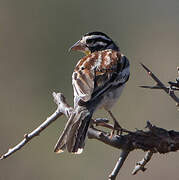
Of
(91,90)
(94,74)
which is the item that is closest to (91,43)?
(94,74)

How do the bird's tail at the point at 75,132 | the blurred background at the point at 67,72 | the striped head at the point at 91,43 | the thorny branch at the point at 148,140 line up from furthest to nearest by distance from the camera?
1. the blurred background at the point at 67,72
2. the striped head at the point at 91,43
3. the bird's tail at the point at 75,132
4. the thorny branch at the point at 148,140

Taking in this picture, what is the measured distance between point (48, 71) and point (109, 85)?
7473mm

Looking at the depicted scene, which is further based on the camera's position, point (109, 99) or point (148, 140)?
point (109, 99)

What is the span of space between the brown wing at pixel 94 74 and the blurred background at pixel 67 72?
11.9 ft

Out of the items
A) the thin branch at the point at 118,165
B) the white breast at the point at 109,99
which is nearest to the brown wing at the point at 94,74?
the white breast at the point at 109,99

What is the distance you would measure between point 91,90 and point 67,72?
818 cm

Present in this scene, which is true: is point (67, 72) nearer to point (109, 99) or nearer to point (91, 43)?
point (91, 43)

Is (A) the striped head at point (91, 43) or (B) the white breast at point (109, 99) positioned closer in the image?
(B) the white breast at point (109, 99)

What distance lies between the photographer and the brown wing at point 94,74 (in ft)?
18.2

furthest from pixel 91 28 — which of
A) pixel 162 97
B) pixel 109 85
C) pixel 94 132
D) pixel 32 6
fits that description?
pixel 94 132

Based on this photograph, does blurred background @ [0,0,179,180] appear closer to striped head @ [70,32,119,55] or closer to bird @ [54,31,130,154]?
striped head @ [70,32,119,55]

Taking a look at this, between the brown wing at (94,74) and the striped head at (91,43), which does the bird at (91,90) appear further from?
the striped head at (91,43)

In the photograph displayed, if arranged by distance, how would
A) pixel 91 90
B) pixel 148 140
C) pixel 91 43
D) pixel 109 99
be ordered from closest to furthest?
1. pixel 148 140
2. pixel 91 90
3. pixel 109 99
4. pixel 91 43

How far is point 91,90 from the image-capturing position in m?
5.52
